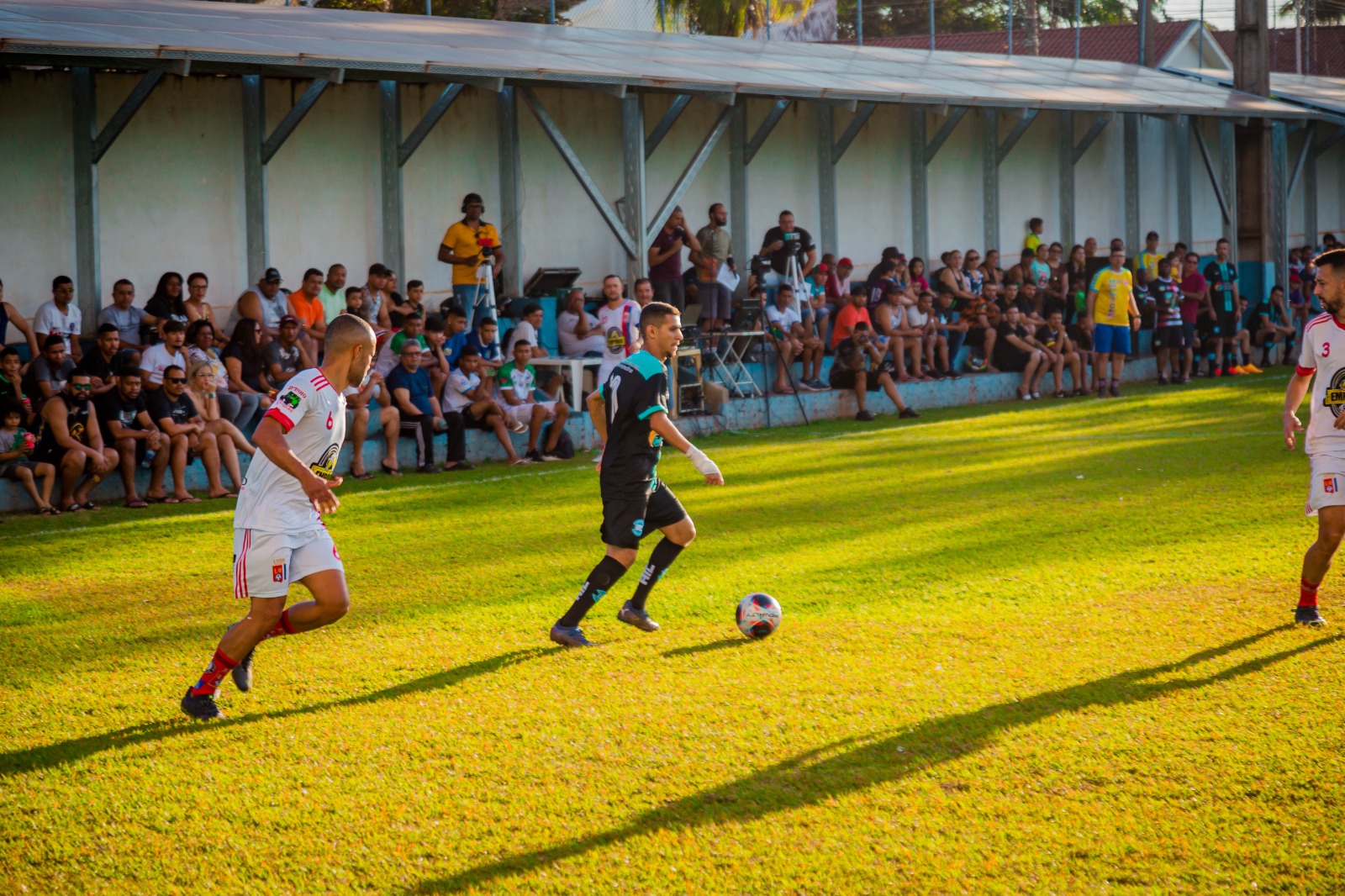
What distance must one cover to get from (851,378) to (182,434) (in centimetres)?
977

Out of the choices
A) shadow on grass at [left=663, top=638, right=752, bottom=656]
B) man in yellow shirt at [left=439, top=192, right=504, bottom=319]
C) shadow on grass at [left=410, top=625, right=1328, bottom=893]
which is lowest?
shadow on grass at [left=410, top=625, right=1328, bottom=893]

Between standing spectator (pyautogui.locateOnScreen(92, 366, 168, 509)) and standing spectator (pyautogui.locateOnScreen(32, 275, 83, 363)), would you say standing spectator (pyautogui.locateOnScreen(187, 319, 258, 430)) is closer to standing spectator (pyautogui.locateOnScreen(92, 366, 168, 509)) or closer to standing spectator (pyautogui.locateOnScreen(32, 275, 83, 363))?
standing spectator (pyautogui.locateOnScreen(92, 366, 168, 509))

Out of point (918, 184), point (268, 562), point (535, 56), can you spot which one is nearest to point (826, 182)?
point (918, 184)

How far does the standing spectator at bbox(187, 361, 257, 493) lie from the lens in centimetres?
1291

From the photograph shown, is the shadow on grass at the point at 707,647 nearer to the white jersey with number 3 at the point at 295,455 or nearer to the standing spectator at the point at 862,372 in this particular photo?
the white jersey with number 3 at the point at 295,455

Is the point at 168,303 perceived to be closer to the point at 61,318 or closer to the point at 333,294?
the point at 61,318

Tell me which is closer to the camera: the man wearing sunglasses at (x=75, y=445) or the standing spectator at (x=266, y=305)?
the man wearing sunglasses at (x=75, y=445)

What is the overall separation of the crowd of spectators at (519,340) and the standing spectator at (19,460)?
17 mm

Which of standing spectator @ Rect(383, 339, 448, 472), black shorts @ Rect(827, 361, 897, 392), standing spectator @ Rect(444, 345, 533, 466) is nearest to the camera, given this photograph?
standing spectator @ Rect(383, 339, 448, 472)

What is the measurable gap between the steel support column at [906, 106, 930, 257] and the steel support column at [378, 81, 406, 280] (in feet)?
33.1

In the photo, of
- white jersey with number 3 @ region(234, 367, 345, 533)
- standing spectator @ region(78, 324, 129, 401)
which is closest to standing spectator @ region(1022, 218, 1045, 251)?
standing spectator @ region(78, 324, 129, 401)

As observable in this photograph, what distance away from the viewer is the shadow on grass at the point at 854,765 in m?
4.69

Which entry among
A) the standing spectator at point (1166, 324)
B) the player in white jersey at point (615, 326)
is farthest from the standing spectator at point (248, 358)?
the standing spectator at point (1166, 324)

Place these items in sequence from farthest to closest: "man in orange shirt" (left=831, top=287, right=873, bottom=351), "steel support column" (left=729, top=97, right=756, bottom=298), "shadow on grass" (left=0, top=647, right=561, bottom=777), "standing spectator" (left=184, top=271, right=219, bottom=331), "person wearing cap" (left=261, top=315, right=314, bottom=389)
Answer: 1. "steel support column" (left=729, top=97, right=756, bottom=298)
2. "man in orange shirt" (left=831, top=287, right=873, bottom=351)
3. "standing spectator" (left=184, top=271, right=219, bottom=331)
4. "person wearing cap" (left=261, top=315, right=314, bottom=389)
5. "shadow on grass" (left=0, top=647, right=561, bottom=777)
